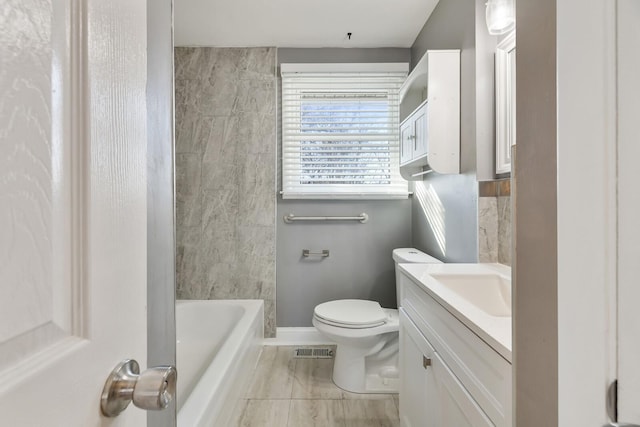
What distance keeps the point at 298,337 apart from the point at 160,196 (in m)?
2.28

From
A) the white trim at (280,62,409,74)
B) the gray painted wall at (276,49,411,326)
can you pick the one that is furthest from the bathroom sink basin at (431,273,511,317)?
the white trim at (280,62,409,74)

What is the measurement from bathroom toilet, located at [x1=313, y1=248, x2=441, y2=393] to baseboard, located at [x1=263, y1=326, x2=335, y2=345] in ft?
1.80

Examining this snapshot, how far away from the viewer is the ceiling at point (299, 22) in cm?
212

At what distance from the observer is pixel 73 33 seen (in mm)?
321

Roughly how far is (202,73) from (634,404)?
295 cm

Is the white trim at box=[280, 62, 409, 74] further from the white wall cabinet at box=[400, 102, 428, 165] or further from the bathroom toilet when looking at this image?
the bathroom toilet

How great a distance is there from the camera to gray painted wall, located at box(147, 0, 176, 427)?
0.58 meters

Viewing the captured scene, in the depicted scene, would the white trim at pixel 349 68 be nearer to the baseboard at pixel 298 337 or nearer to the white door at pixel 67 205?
the baseboard at pixel 298 337

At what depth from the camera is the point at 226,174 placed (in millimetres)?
2660

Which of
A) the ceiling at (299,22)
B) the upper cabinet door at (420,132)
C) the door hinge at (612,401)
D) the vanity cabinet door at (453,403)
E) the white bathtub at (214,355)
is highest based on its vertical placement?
the ceiling at (299,22)

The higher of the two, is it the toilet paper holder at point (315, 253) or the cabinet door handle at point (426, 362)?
the toilet paper holder at point (315, 253)

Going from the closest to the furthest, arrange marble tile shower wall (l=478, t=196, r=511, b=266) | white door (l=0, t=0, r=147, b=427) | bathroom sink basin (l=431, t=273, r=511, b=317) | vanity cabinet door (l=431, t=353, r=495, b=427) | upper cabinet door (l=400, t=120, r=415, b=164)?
white door (l=0, t=0, r=147, b=427) → vanity cabinet door (l=431, t=353, r=495, b=427) → bathroom sink basin (l=431, t=273, r=511, b=317) → marble tile shower wall (l=478, t=196, r=511, b=266) → upper cabinet door (l=400, t=120, r=415, b=164)

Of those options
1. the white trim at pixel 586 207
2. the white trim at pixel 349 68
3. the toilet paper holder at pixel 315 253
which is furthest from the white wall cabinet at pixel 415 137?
the white trim at pixel 586 207

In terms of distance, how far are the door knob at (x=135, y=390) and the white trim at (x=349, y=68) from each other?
2595 millimetres
